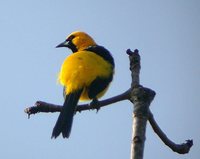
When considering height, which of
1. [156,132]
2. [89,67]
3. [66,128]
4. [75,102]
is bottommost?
[156,132]

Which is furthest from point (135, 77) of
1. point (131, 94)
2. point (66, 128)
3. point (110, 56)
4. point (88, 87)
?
point (110, 56)

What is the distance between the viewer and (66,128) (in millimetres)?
4805

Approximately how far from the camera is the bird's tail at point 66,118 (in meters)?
4.74

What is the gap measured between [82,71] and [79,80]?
14cm

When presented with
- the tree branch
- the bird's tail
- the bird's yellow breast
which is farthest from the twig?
the bird's yellow breast

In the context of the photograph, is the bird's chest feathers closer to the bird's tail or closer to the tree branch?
the bird's tail

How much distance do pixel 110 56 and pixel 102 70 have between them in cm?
90

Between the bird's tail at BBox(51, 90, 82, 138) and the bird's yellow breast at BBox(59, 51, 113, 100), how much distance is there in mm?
245

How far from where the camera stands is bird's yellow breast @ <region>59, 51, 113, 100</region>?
5.38 meters

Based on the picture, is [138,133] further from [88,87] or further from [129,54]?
[88,87]

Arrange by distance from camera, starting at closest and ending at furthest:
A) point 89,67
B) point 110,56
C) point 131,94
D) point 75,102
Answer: point 131,94 < point 75,102 < point 89,67 < point 110,56

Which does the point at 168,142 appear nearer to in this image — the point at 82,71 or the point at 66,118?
the point at 66,118

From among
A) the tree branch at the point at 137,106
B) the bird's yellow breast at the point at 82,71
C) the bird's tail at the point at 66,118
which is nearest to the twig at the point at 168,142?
the tree branch at the point at 137,106

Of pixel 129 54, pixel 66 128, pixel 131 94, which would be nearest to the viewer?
pixel 131 94
